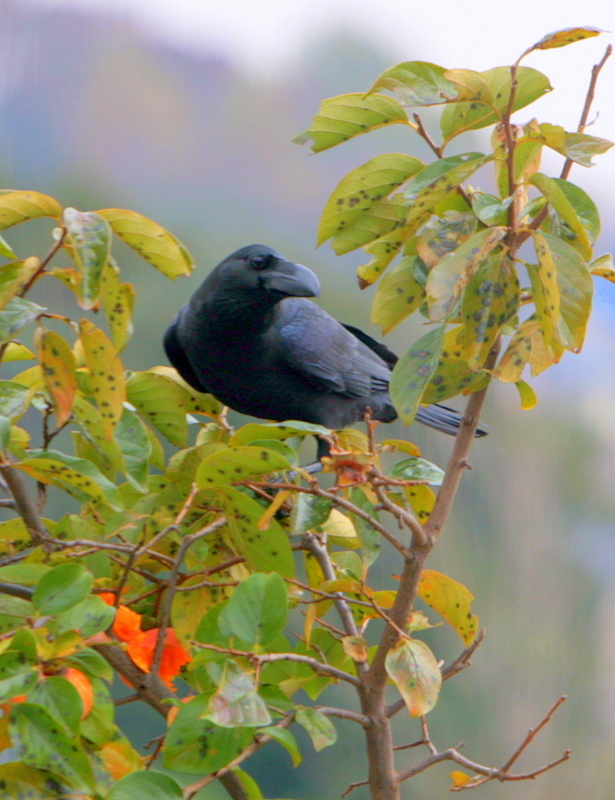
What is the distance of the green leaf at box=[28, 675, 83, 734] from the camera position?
0.45 m

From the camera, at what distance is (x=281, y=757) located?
1.34 metres

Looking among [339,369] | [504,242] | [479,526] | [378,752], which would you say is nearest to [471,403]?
[504,242]

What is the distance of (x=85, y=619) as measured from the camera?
1.60 feet

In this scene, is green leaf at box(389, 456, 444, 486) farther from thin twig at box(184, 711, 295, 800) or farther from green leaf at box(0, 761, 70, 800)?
green leaf at box(0, 761, 70, 800)

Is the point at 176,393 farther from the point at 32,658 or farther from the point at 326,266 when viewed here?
the point at 326,266

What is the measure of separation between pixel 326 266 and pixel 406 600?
0.92 m

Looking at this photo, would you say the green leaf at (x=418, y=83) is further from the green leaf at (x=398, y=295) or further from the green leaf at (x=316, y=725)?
the green leaf at (x=316, y=725)

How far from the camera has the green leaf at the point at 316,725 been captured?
567 millimetres

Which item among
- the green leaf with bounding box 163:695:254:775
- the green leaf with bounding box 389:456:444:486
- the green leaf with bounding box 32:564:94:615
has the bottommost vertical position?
the green leaf with bounding box 163:695:254:775

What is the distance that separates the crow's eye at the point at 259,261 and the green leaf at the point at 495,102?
0.42m

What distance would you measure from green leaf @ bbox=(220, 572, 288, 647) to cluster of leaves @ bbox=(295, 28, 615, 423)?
15cm

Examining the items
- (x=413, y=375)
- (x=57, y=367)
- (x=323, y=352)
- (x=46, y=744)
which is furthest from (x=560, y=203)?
(x=323, y=352)

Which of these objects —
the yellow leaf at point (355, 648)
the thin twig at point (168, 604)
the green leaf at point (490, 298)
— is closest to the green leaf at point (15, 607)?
the thin twig at point (168, 604)

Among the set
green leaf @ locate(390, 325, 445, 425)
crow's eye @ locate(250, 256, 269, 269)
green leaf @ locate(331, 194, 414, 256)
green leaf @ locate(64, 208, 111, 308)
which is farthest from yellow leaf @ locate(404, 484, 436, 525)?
crow's eye @ locate(250, 256, 269, 269)
